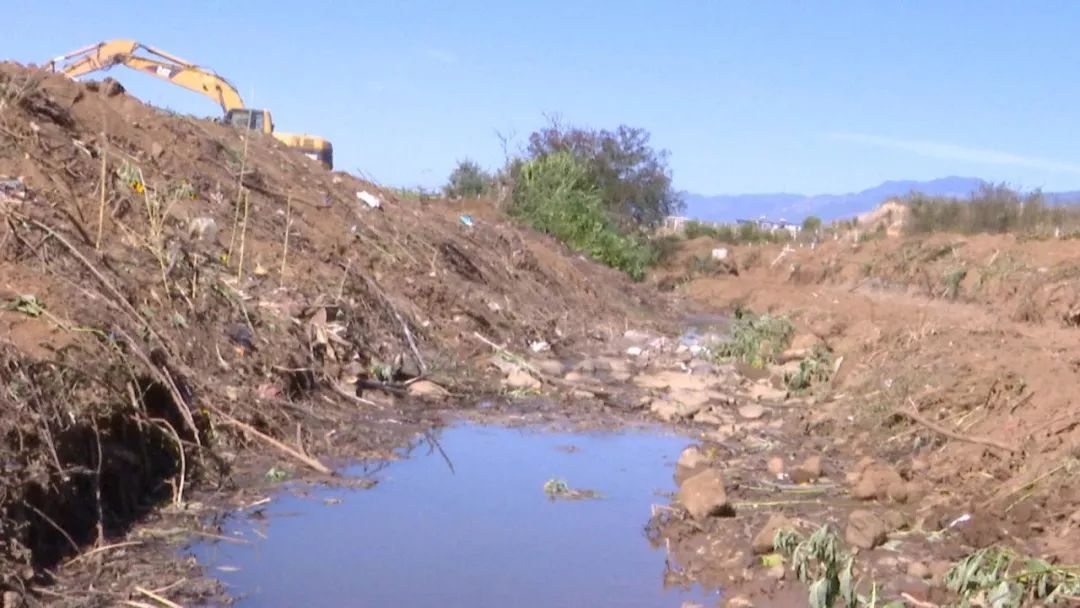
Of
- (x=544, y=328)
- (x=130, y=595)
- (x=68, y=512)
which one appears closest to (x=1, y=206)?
(x=68, y=512)

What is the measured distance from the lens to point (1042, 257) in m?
22.8

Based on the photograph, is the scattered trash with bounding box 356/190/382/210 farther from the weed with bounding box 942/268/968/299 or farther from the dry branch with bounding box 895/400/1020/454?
the weed with bounding box 942/268/968/299

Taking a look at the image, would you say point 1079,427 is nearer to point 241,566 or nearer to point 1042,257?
point 241,566

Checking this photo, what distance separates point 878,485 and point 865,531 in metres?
1.40

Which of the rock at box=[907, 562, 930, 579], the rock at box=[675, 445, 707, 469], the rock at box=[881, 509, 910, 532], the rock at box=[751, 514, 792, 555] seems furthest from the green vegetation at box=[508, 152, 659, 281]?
the rock at box=[907, 562, 930, 579]

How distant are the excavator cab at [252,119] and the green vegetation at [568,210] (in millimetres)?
6749

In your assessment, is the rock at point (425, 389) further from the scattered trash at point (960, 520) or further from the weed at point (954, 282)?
the weed at point (954, 282)

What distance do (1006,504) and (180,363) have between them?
221 inches

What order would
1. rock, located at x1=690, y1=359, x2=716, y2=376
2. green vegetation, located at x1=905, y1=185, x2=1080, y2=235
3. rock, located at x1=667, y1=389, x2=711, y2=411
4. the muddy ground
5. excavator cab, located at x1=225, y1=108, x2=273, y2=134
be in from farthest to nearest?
1. green vegetation, located at x1=905, y1=185, x2=1080, y2=235
2. excavator cab, located at x1=225, y1=108, x2=273, y2=134
3. rock, located at x1=690, y1=359, x2=716, y2=376
4. rock, located at x1=667, y1=389, x2=711, y2=411
5. the muddy ground

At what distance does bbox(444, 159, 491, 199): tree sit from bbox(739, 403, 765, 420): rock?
18712 millimetres

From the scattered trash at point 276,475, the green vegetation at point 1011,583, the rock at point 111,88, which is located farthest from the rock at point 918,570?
the rock at point 111,88

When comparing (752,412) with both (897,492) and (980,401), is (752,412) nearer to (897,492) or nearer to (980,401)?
(980,401)

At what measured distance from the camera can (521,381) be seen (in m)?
13.2

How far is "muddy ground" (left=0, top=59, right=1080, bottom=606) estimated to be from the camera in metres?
6.80
